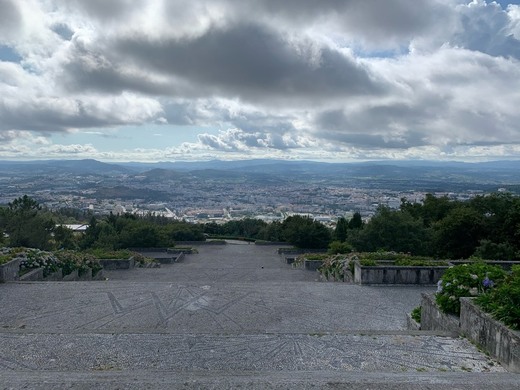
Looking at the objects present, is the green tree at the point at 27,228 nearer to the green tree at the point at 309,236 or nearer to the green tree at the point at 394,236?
the green tree at the point at 309,236

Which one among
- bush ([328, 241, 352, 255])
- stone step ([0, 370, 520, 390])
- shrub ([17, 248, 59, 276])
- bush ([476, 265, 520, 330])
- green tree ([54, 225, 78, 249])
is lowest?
green tree ([54, 225, 78, 249])

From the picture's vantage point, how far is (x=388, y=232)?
1934cm

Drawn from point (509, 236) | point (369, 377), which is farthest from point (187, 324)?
point (509, 236)

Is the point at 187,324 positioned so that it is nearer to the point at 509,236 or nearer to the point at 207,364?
the point at 207,364

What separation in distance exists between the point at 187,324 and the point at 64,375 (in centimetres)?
307

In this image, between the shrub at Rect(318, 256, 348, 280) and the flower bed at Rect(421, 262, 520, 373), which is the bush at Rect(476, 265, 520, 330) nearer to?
the flower bed at Rect(421, 262, 520, 373)

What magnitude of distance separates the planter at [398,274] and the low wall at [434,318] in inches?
148

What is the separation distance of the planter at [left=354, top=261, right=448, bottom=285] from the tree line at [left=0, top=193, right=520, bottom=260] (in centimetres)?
793

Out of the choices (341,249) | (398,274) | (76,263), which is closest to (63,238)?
(76,263)

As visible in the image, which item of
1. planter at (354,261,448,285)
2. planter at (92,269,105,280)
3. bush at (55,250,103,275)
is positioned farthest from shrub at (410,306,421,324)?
planter at (92,269,105,280)

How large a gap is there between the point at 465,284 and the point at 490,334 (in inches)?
50.1

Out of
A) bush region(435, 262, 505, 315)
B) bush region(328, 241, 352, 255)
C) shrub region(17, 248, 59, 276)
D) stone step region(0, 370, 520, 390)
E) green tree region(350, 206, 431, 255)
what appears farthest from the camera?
bush region(328, 241, 352, 255)

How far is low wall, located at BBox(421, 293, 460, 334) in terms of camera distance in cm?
600

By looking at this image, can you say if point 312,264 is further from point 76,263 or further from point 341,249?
point 76,263
